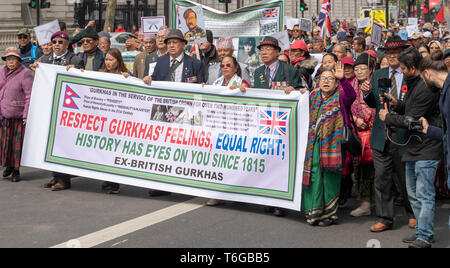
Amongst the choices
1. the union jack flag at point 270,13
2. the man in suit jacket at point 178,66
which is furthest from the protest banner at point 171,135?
the union jack flag at point 270,13

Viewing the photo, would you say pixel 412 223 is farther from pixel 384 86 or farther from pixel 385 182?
pixel 384 86

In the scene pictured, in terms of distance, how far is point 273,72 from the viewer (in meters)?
7.70

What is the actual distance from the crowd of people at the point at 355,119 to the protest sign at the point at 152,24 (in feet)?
10.5

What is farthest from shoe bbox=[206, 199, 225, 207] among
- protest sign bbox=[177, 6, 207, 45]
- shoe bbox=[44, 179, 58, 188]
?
protest sign bbox=[177, 6, 207, 45]

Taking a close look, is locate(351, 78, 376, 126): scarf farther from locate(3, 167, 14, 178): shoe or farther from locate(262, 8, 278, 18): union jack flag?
locate(3, 167, 14, 178): shoe

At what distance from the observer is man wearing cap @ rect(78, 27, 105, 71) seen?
937 cm

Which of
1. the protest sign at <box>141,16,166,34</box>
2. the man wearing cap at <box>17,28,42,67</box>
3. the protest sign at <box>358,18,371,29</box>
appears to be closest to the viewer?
the man wearing cap at <box>17,28,42,67</box>

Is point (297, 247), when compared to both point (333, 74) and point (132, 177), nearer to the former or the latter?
point (333, 74)

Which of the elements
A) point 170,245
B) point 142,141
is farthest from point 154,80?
point 170,245

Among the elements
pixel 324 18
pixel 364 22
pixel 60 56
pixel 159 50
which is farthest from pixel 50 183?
pixel 364 22

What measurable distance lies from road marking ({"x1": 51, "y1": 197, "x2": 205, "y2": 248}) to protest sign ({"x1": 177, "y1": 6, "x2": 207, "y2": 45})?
3.99m

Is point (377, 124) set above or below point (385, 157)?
above

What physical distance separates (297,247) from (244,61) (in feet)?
19.5

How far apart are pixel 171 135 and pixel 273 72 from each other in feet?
4.60
